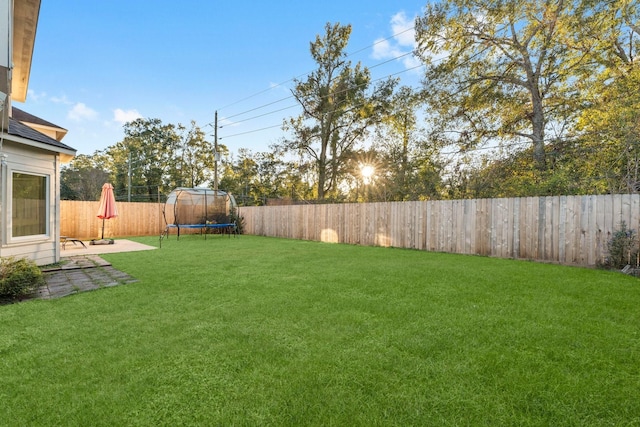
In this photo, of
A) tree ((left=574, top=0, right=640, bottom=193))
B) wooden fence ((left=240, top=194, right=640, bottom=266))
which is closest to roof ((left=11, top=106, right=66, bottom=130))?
wooden fence ((left=240, top=194, right=640, bottom=266))

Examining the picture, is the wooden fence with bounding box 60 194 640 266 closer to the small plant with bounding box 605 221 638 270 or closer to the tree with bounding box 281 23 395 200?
the small plant with bounding box 605 221 638 270

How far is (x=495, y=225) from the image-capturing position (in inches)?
236

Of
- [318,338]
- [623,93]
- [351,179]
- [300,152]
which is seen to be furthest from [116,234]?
[623,93]

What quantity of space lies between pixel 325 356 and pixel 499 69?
1115cm

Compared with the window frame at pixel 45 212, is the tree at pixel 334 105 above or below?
above

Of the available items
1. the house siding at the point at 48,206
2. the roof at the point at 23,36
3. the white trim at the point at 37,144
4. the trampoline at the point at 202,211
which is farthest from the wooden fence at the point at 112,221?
the white trim at the point at 37,144

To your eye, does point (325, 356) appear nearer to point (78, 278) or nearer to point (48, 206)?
point (78, 278)

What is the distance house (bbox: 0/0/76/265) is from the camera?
412 centimetres

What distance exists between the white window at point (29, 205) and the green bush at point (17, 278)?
1649 millimetres

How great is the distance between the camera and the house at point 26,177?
13.5 ft

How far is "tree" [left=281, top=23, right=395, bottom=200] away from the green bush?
1166cm

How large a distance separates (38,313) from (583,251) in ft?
23.4

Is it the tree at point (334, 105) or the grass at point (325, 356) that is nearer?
the grass at point (325, 356)

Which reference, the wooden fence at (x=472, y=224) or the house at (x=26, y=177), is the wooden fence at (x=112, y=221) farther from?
the house at (x=26, y=177)
